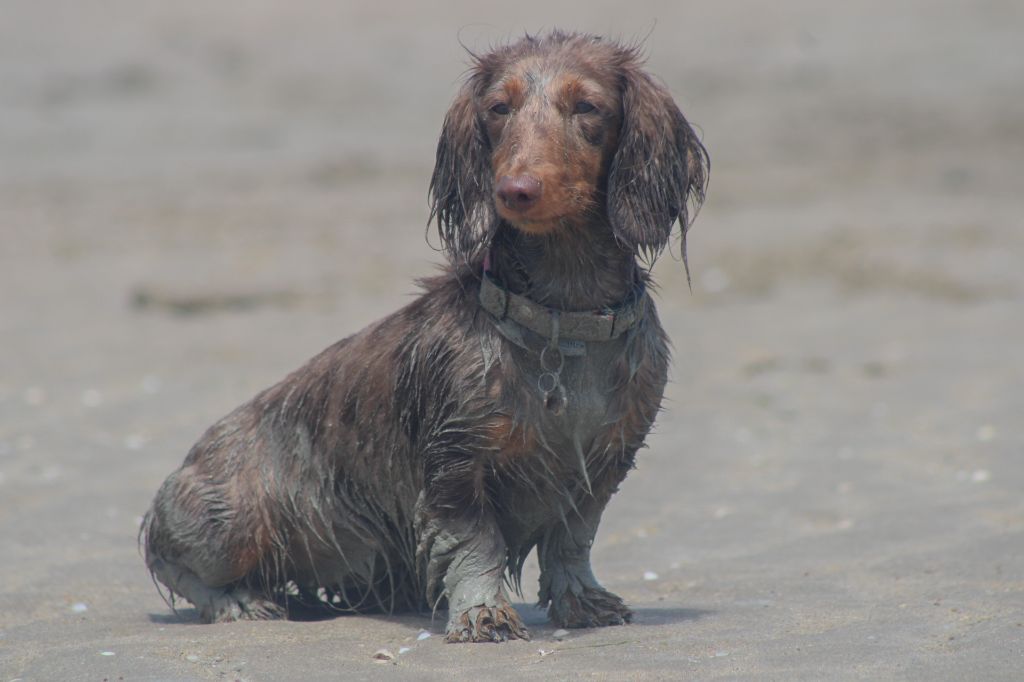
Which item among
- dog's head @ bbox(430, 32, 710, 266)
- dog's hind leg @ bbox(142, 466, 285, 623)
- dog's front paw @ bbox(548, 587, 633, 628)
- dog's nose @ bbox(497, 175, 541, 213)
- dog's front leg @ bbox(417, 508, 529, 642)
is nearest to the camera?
dog's nose @ bbox(497, 175, 541, 213)

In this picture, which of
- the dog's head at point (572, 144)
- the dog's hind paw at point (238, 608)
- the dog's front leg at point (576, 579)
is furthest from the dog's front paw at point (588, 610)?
the dog's head at point (572, 144)

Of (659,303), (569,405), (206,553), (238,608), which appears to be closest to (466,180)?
(569,405)

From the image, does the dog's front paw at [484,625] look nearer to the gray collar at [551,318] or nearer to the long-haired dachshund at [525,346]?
the long-haired dachshund at [525,346]

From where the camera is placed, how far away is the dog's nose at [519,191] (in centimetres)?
443

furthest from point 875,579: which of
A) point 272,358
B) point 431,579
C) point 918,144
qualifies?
point 918,144

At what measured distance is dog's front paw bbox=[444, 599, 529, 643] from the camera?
4840 mm

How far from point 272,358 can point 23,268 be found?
3.48 metres

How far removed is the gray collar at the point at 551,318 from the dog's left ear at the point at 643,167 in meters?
0.25

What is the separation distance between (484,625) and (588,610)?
472 mm

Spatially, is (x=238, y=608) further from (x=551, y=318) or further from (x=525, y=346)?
(x=551, y=318)

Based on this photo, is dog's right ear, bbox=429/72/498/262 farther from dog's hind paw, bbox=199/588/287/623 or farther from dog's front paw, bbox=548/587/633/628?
dog's hind paw, bbox=199/588/287/623

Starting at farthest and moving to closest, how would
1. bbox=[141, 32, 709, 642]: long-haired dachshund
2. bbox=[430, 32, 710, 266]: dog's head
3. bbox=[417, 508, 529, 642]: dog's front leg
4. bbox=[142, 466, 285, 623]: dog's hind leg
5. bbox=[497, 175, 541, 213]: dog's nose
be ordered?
bbox=[142, 466, 285, 623]: dog's hind leg < bbox=[417, 508, 529, 642]: dog's front leg < bbox=[141, 32, 709, 642]: long-haired dachshund < bbox=[430, 32, 710, 266]: dog's head < bbox=[497, 175, 541, 213]: dog's nose

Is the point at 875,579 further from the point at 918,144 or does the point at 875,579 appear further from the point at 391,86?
the point at 391,86

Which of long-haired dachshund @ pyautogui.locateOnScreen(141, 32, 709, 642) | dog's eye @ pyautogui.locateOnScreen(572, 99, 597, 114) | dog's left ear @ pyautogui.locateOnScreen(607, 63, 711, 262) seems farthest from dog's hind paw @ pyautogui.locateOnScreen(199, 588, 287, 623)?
dog's eye @ pyautogui.locateOnScreen(572, 99, 597, 114)
